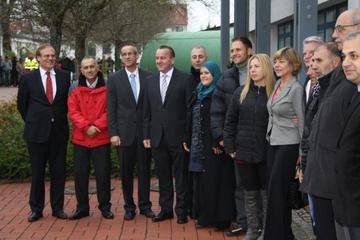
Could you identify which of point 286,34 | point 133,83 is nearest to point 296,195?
point 133,83

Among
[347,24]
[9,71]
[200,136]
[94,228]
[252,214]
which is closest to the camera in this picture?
[347,24]

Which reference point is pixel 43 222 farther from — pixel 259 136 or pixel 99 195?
pixel 259 136

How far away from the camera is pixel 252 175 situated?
5598 millimetres

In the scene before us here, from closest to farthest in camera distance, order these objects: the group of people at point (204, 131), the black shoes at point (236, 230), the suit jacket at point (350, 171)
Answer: the suit jacket at point (350, 171), the group of people at point (204, 131), the black shoes at point (236, 230)

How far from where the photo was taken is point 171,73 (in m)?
6.64

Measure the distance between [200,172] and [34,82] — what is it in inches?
87.8

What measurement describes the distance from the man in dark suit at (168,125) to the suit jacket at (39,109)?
41.1 inches

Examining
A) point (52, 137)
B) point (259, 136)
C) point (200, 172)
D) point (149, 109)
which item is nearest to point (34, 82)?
point (52, 137)

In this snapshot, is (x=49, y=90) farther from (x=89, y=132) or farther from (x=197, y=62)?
(x=197, y=62)

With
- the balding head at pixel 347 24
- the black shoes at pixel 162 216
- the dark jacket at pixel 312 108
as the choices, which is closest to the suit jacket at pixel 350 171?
the dark jacket at pixel 312 108

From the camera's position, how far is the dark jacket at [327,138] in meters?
3.62

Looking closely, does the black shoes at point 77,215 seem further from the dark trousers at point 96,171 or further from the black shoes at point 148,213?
the black shoes at point 148,213

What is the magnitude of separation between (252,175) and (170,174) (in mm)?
1412

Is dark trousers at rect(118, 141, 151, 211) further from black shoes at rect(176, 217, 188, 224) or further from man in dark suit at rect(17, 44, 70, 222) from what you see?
man in dark suit at rect(17, 44, 70, 222)
